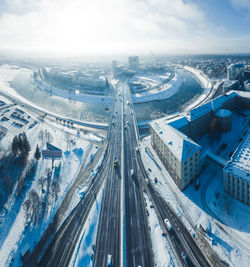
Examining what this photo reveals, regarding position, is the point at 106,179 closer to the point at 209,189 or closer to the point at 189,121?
the point at 209,189

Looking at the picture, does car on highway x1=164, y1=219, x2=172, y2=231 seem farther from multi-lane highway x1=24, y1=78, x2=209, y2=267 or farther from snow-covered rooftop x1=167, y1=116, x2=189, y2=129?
snow-covered rooftop x1=167, y1=116, x2=189, y2=129

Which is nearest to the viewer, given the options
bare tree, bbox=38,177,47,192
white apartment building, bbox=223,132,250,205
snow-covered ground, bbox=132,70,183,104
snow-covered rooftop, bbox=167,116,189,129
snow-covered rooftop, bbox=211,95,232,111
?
white apartment building, bbox=223,132,250,205

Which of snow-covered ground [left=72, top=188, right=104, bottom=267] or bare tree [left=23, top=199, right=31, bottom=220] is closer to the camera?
snow-covered ground [left=72, top=188, right=104, bottom=267]

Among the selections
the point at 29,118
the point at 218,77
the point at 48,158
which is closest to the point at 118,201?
the point at 48,158

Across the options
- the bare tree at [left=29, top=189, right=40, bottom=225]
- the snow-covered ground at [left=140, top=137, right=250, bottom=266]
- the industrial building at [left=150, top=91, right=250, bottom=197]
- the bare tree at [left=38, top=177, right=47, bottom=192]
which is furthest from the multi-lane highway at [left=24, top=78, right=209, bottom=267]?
the bare tree at [left=38, top=177, right=47, bottom=192]

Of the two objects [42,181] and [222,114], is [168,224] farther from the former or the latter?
[222,114]

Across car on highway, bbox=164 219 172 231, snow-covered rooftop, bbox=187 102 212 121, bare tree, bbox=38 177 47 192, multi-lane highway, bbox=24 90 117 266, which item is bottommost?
multi-lane highway, bbox=24 90 117 266
